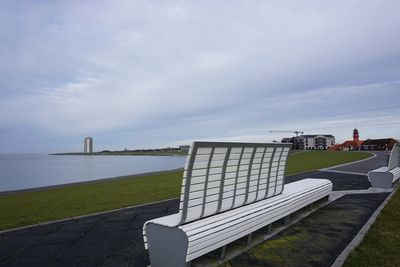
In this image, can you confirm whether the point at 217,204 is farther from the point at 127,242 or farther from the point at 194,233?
the point at 127,242

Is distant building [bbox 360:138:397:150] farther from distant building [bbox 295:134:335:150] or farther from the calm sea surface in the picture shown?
the calm sea surface

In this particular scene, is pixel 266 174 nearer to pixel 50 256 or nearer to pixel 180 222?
pixel 180 222

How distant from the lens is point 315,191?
7.59m

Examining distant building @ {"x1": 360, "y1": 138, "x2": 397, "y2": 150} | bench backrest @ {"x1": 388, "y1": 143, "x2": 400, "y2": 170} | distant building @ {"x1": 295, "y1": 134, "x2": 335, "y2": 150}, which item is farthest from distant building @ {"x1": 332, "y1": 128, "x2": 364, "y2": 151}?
bench backrest @ {"x1": 388, "y1": 143, "x2": 400, "y2": 170}

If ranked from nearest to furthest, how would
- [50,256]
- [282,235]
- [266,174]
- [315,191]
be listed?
[50,256], [282,235], [266,174], [315,191]

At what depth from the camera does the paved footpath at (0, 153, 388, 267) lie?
4.66 m

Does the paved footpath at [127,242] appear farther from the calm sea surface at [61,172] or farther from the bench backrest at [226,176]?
the calm sea surface at [61,172]

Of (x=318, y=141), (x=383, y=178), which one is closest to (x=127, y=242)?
(x=383, y=178)

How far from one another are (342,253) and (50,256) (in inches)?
157

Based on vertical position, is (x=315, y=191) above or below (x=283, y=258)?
above

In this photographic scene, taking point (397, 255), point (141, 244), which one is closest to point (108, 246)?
point (141, 244)

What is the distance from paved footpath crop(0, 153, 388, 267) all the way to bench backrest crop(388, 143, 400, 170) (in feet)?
15.3

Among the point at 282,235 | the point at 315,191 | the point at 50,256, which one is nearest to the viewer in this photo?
the point at 50,256

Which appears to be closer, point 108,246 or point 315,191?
point 108,246
